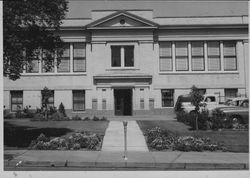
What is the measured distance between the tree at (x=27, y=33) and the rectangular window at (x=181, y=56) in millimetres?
21545

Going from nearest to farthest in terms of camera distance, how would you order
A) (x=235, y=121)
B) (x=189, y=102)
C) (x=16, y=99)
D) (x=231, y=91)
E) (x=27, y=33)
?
(x=27, y=33)
(x=235, y=121)
(x=189, y=102)
(x=16, y=99)
(x=231, y=91)

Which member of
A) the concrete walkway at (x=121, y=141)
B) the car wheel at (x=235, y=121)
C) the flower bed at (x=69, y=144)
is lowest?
the concrete walkway at (x=121, y=141)

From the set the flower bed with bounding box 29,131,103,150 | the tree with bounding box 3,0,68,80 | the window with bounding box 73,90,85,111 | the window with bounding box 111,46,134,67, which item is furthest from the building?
the flower bed with bounding box 29,131,103,150

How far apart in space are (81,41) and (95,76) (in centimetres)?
400

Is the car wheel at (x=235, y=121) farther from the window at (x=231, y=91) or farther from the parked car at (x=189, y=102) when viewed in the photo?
the window at (x=231, y=91)

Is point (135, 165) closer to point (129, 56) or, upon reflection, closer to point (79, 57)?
point (129, 56)

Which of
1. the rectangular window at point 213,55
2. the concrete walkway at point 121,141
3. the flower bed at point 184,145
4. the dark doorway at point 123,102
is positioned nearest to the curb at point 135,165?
the flower bed at point 184,145

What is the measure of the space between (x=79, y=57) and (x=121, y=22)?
18.0ft

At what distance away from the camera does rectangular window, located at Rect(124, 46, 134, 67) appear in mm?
35625

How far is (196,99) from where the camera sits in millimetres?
20891

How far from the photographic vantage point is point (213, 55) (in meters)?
36.2

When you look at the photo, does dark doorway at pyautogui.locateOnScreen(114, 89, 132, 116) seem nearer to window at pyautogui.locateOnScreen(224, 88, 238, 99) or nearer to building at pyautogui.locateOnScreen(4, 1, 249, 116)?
building at pyautogui.locateOnScreen(4, 1, 249, 116)

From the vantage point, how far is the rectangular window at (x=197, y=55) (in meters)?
36.1

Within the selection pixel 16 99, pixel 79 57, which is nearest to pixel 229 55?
pixel 79 57
